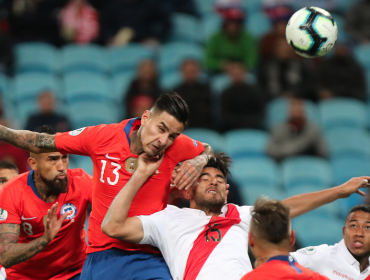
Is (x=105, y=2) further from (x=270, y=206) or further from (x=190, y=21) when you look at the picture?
(x=270, y=206)

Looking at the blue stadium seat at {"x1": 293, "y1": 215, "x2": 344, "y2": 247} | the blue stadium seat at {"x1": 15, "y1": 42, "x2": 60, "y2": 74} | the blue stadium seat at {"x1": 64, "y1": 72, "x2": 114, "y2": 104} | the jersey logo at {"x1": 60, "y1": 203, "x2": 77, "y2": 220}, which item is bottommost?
the blue stadium seat at {"x1": 293, "y1": 215, "x2": 344, "y2": 247}

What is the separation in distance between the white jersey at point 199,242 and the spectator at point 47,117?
16.1 feet

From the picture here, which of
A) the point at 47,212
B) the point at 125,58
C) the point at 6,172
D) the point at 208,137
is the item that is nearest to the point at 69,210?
the point at 47,212

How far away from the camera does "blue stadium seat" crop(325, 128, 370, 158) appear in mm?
9938

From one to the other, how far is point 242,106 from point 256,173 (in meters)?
1.38

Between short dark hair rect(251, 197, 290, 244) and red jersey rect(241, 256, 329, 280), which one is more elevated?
short dark hair rect(251, 197, 290, 244)

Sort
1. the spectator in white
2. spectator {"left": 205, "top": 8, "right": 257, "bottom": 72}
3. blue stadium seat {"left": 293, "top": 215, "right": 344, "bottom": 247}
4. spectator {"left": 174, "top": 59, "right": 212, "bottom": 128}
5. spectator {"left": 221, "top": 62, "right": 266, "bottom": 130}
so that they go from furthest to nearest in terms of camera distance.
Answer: the spectator in white
spectator {"left": 205, "top": 8, "right": 257, "bottom": 72}
spectator {"left": 221, "top": 62, "right": 266, "bottom": 130}
spectator {"left": 174, "top": 59, "right": 212, "bottom": 128}
blue stadium seat {"left": 293, "top": 215, "right": 344, "bottom": 247}

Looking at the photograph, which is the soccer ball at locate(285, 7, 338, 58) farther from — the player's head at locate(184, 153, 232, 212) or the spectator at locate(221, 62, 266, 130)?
the spectator at locate(221, 62, 266, 130)

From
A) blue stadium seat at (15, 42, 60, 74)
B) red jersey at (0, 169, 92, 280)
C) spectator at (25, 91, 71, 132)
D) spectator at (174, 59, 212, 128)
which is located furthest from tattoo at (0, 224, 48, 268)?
blue stadium seat at (15, 42, 60, 74)

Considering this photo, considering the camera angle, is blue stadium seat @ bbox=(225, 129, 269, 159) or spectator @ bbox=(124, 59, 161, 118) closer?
blue stadium seat @ bbox=(225, 129, 269, 159)

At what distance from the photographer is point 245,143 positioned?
32.2 feet

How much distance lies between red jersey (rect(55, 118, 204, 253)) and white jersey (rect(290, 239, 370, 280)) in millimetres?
1410

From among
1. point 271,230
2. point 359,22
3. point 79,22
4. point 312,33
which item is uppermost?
point 359,22

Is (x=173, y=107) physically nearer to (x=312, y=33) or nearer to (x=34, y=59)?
(x=312, y=33)
